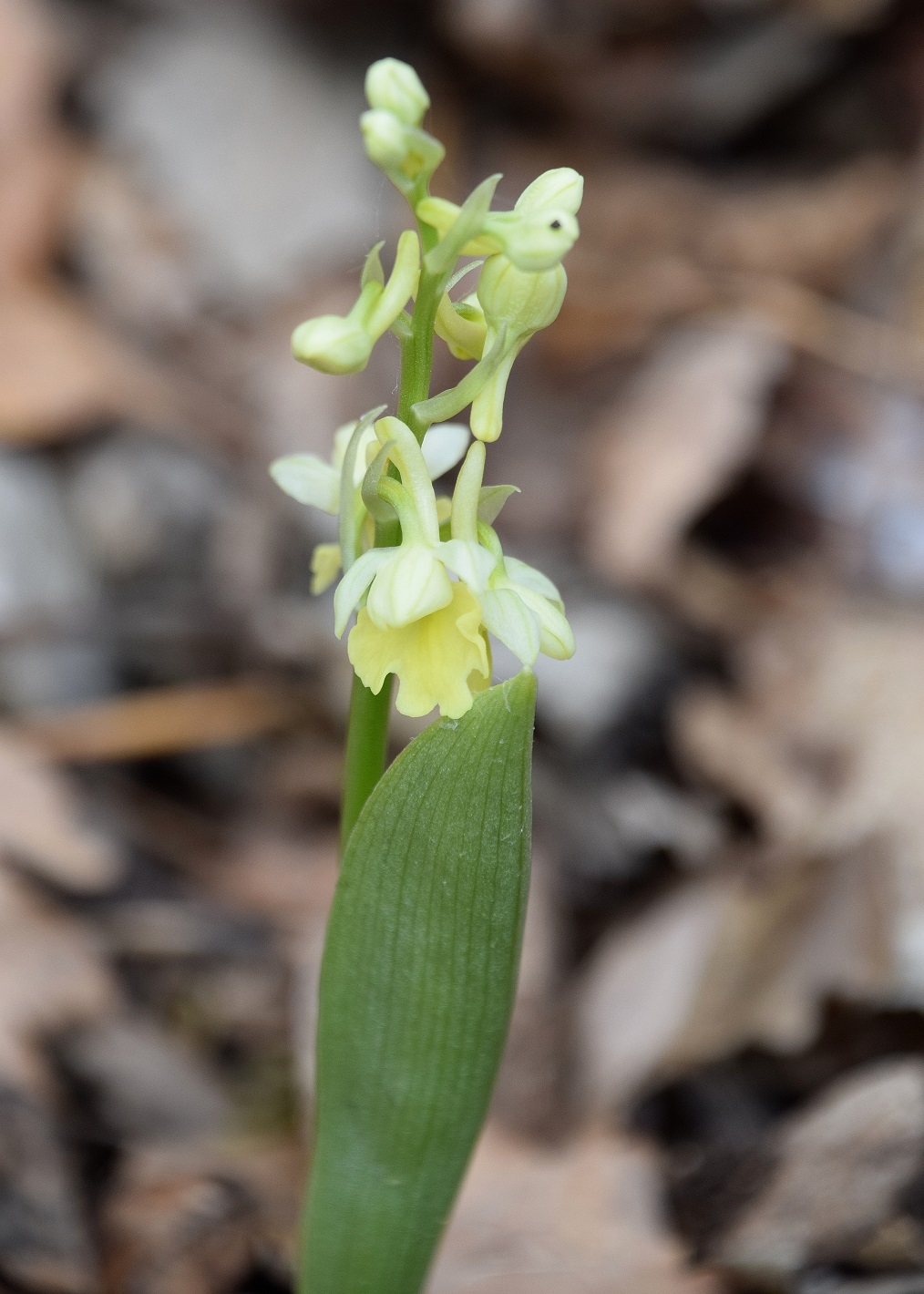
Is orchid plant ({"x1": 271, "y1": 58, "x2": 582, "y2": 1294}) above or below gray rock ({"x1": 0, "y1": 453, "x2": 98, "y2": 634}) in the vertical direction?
below

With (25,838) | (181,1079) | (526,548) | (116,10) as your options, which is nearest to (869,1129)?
(181,1079)

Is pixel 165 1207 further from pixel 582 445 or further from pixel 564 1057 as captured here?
pixel 582 445

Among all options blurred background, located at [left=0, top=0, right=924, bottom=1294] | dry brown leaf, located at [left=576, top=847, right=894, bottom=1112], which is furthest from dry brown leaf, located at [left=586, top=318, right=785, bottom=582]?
dry brown leaf, located at [left=576, top=847, right=894, bottom=1112]

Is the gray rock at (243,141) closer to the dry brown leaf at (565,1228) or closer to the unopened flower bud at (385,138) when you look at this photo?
the dry brown leaf at (565,1228)

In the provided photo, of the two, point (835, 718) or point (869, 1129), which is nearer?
point (869, 1129)

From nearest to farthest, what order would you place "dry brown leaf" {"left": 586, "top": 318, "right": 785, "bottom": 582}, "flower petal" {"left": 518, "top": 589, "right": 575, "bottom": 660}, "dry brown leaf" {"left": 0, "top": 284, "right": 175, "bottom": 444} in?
"flower petal" {"left": 518, "top": 589, "right": 575, "bottom": 660}, "dry brown leaf" {"left": 586, "top": 318, "right": 785, "bottom": 582}, "dry brown leaf" {"left": 0, "top": 284, "right": 175, "bottom": 444}

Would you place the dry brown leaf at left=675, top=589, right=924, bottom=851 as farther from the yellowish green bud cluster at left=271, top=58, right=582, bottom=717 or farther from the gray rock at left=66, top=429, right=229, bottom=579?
the gray rock at left=66, top=429, right=229, bottom=579
